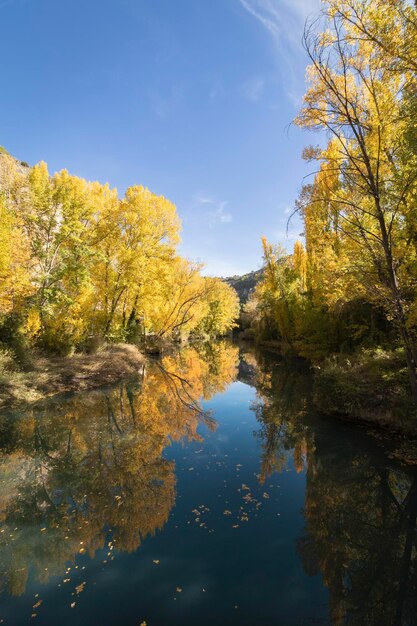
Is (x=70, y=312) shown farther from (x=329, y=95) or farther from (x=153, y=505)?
(x=329, y=95)

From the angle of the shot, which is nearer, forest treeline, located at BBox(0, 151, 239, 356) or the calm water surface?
the calm water surface

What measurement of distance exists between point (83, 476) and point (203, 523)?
3528mm

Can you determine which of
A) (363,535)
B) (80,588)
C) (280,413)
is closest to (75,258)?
(280,413)

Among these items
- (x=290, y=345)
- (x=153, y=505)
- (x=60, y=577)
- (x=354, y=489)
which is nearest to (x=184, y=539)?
(x=153, y=505)

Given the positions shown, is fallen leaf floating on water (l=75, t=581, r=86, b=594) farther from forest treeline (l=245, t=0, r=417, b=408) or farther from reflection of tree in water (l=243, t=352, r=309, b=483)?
forest treeline (l=245, t=0, r=417, b=408)

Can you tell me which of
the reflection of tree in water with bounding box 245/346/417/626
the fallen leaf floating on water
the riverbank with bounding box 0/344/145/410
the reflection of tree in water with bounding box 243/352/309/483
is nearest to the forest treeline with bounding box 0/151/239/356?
the riverbank with bounding box 0/344/145/410

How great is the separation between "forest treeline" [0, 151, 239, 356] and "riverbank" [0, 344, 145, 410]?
121 cm

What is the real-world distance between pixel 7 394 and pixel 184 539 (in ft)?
35.2

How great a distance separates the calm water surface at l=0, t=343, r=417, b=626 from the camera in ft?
14.5

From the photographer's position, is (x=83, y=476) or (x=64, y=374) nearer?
(x=83, y=476)

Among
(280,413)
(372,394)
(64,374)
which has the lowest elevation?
(280,413)

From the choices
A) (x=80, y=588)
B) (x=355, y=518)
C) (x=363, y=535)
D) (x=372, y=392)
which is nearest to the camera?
(x=80, y=588)

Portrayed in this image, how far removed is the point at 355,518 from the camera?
6438mm

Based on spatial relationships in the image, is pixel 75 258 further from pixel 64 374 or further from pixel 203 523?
pixel 203 523
